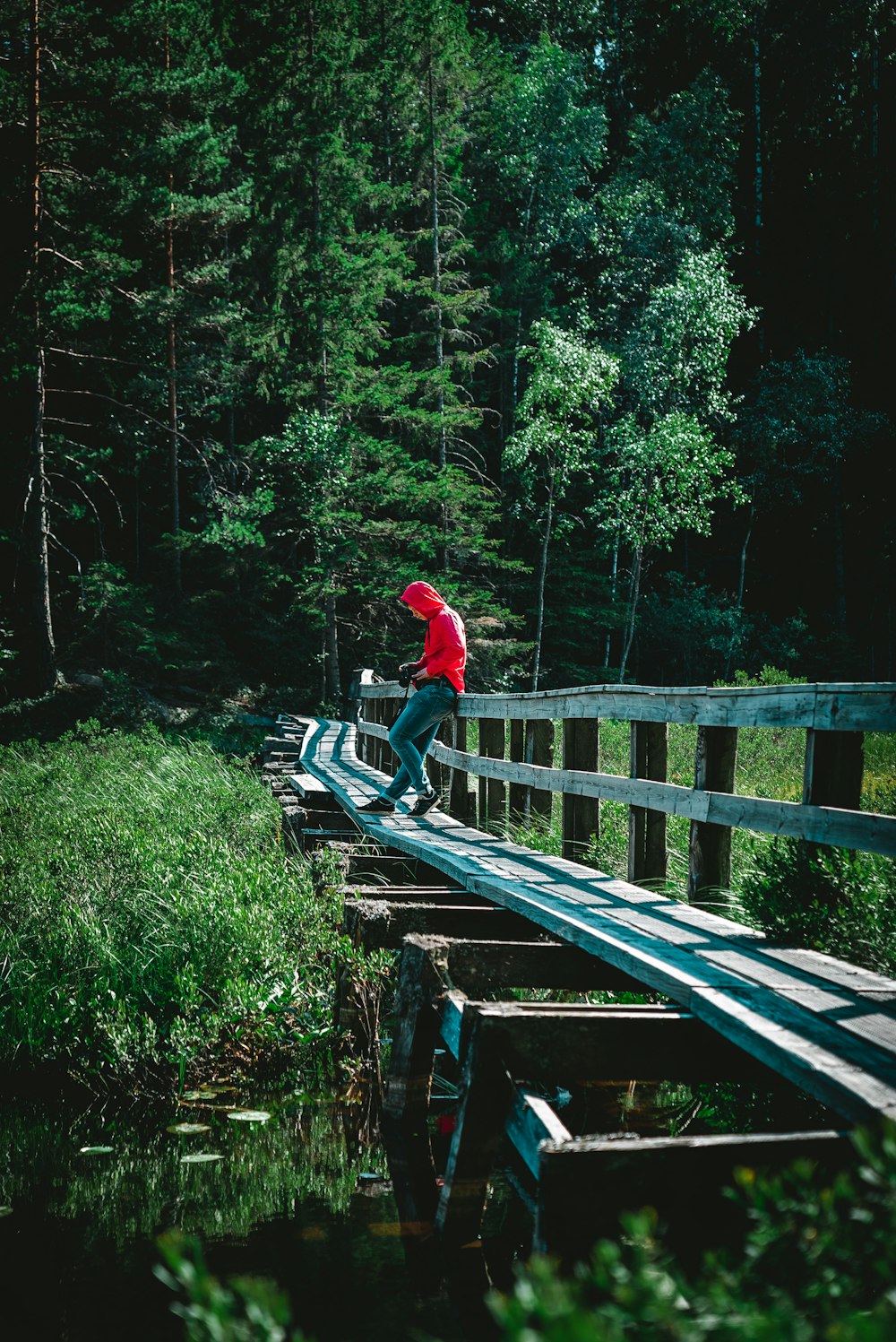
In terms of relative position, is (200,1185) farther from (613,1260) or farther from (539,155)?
(539,155)

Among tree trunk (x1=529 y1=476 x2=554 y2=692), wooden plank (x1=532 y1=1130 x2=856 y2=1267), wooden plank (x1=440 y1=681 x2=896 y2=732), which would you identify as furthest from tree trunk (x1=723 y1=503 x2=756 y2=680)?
wooden plank (x1=532 y1=1130 x2=856 y2=1267)

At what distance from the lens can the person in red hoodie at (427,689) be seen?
30.7 ft

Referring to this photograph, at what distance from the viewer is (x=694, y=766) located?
7121 mm

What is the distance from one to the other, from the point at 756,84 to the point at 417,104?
1388 cm

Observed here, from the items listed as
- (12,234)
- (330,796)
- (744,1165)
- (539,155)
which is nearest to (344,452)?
(12,234)

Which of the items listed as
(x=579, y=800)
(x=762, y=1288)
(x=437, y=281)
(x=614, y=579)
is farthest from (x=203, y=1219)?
(x=614, y=579)

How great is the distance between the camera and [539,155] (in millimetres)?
37844

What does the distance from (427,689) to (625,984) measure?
473cm

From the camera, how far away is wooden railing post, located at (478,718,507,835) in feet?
30.6

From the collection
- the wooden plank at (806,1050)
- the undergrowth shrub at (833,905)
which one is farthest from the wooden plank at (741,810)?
the wooden plank at (806,1050)

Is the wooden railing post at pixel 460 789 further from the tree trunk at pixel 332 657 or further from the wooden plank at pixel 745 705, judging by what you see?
the tree trunk at pixel 332 657

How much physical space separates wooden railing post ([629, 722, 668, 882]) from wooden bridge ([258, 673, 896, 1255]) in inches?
0.5

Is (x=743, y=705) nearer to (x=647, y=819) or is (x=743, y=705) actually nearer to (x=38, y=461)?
(x=647, y=819)

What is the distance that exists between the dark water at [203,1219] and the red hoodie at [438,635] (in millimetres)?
4070
